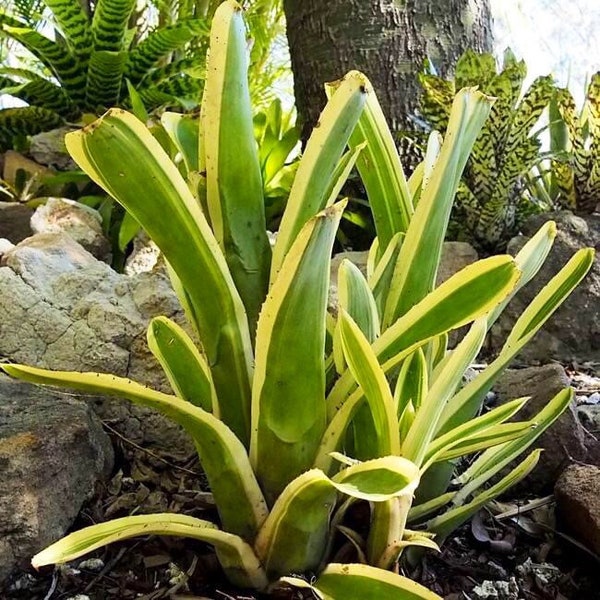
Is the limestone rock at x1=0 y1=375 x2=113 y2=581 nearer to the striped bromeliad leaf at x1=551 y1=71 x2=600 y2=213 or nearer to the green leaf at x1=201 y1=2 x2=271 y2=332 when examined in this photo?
the green leaf at x1=201 y1=2 x2=271 y2=332

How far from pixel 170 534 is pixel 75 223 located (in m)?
1.16

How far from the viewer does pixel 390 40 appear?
1542 millimetres

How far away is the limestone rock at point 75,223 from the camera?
154 centimetres

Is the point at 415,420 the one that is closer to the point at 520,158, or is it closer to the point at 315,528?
the point at 315,528

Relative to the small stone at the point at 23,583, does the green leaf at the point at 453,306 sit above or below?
above

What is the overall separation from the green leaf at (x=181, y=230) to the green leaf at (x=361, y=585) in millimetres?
144

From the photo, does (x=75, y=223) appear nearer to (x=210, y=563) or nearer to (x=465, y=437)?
(x=210, y=563)

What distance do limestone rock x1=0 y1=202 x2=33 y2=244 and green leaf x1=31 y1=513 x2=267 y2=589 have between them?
132 centimetres

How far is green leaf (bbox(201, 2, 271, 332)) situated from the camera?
562 mm

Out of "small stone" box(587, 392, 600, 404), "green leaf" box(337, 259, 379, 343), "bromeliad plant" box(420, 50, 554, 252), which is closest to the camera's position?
"green leaf" box(337, 259, 379, 343)

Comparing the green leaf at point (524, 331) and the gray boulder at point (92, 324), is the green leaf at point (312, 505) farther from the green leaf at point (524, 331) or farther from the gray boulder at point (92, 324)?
the gray boulder at point (92, 324)

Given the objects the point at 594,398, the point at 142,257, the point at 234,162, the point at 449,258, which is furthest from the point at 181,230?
the point at 142,257

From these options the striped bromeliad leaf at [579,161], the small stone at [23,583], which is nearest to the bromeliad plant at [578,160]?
the striped bromeliad leaf at [579,161]

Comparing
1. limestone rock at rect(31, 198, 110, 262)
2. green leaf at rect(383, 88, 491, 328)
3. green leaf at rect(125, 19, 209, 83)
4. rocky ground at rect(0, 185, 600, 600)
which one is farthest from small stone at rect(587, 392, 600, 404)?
green leaf at rect(125, 19, 209, 83)
